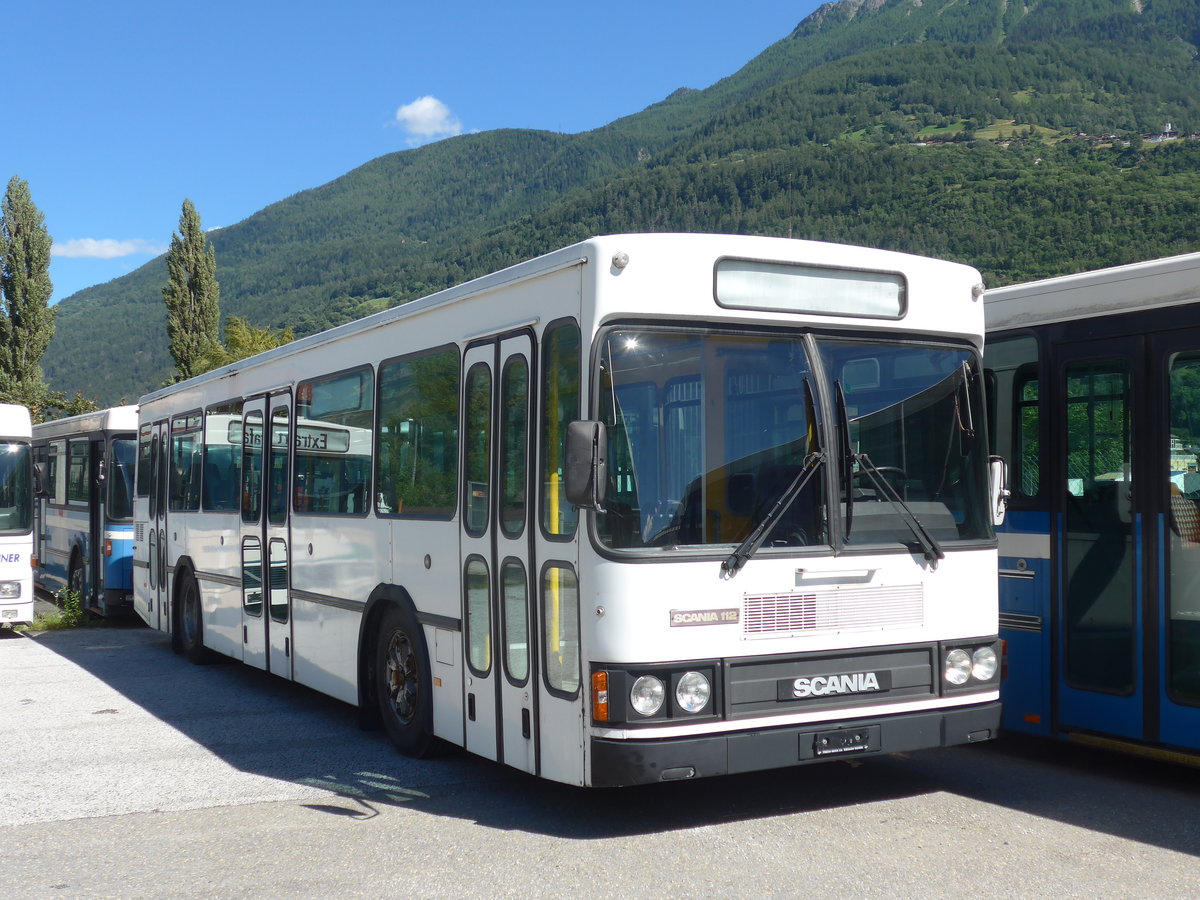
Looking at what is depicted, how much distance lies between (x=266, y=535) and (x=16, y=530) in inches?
245

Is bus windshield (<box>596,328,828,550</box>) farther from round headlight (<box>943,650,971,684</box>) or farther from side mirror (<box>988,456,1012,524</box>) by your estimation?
side mirror (<box>988,456,1012,524</box>)

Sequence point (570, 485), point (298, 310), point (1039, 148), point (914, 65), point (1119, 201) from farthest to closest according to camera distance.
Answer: point (914, 65), point (298, 310), point (1039, 148), point (1119, 201), point (570, 485)

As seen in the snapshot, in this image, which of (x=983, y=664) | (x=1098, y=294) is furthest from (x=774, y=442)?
(x=1098, y=294)

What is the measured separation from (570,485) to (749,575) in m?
0.98

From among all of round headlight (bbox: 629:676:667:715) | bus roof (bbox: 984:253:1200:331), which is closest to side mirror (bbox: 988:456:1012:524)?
bus roof (bbox: 984:253:1200:331)

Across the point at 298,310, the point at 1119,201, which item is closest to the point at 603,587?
the point at 1119,201

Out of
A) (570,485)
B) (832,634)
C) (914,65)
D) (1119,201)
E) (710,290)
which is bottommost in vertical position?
(832,634)

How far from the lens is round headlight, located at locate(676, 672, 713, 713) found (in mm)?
5676

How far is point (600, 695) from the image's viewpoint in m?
5.63

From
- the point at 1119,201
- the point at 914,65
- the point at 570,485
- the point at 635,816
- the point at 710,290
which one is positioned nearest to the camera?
the point at 570,485

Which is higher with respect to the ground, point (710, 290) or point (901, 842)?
point (710, 290)

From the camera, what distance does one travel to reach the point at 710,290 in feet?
19.5

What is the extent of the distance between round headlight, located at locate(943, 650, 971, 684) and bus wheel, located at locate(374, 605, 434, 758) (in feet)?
9.62

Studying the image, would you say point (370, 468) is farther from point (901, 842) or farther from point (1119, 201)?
point (1119, 201)
